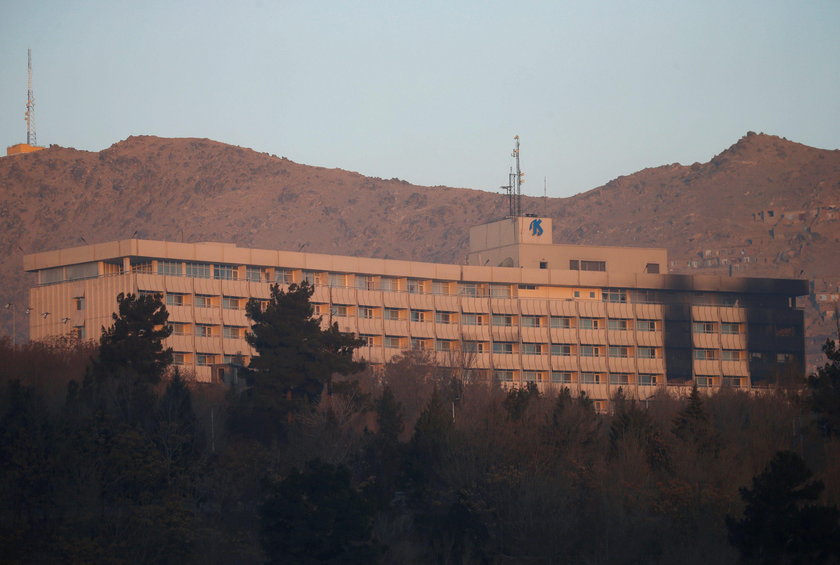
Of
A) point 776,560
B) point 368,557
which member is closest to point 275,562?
point 368,557

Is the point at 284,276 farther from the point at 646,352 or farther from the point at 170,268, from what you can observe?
the point at 646,352

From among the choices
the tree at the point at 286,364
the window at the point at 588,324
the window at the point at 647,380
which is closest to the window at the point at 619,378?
the window at the point at 647,380

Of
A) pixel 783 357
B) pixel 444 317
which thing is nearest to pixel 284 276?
pixel 444 317

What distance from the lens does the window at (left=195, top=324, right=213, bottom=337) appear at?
124750 mm

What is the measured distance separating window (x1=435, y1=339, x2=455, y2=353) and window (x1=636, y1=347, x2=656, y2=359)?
801 inches

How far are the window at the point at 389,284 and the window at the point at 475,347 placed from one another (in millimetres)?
8812

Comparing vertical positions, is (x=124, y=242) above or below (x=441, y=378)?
above

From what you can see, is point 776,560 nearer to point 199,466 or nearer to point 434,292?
point 199,466

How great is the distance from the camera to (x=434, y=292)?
141 meters

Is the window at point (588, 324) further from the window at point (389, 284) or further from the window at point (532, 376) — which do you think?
the window at point (389, 284)

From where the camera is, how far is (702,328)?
146625 mm

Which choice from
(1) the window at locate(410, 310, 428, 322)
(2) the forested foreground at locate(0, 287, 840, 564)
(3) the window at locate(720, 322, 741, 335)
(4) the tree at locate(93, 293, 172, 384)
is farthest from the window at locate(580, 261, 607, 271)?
(4) the tree at locate(93, 293, 172, 384)

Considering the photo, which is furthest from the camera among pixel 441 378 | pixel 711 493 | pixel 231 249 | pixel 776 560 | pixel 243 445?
pixel 231 249

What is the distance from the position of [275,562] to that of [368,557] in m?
3.82
